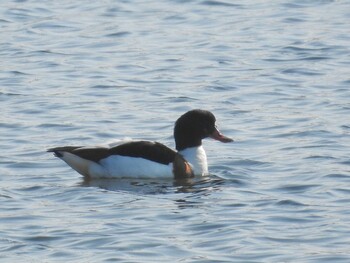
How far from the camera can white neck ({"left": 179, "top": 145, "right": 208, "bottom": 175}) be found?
15.3 m

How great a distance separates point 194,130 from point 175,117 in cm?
199

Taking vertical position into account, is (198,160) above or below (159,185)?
above

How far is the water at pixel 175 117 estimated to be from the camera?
40.0ft

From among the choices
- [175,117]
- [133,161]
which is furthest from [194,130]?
[175,117]

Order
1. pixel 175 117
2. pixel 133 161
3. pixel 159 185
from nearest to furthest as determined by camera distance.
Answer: pixel 159 185, pixel 133 161, pixel 175 117

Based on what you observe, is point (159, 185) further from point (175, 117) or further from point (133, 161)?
point (175, 117)

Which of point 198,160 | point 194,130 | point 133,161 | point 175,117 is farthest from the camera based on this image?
point 175,117

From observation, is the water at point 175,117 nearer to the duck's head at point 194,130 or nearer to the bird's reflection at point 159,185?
the bird's reflection at point 159,185

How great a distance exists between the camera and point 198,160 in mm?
15367

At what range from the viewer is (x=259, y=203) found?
534 inches

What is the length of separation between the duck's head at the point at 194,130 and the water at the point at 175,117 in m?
0.34

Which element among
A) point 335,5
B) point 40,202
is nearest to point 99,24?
point 335,5

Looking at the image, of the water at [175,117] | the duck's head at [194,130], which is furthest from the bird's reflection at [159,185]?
the duck's head at [194,130]

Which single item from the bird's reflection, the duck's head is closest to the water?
the bird's reflection
